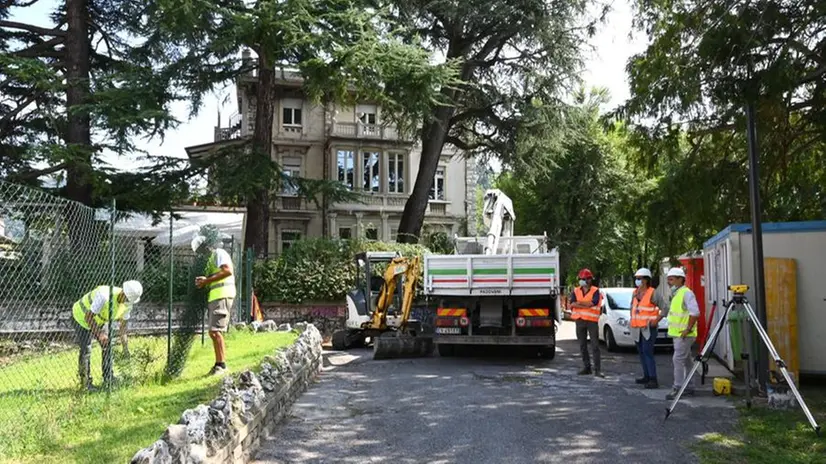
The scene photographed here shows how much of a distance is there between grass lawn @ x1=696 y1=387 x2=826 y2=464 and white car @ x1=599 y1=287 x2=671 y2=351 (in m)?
7.05

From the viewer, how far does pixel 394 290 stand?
1555 cm

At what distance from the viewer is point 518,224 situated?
3800 cm

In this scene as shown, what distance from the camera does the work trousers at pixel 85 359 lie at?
748 cm

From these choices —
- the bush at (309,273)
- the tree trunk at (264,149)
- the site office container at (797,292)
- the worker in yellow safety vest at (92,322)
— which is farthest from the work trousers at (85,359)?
the tree trunk at (264,149)

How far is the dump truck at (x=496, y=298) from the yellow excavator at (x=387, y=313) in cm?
85

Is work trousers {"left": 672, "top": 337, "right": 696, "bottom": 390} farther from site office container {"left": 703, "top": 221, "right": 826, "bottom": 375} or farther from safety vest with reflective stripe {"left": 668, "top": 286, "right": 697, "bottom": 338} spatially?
site office container {"left": 703, "top": 221, "right": 826, "bottom": 375}

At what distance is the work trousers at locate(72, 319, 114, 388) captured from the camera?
24.5 feet

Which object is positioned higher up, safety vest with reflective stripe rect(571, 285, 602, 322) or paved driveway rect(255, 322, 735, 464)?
safety vest with reflective stripe rect(571, 285, 602, 322)

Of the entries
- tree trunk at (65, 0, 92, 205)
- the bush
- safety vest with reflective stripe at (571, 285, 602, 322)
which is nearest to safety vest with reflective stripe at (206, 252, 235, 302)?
safety vest with reflective stripe at (571, 285, 602, 322)

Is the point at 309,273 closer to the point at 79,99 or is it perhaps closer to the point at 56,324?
the point at 79,99

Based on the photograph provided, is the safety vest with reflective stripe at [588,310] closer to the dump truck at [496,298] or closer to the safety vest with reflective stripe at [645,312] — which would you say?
the safety vest with reflective stripe at [645,312]

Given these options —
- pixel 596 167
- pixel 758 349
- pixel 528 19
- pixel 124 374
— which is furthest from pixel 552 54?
pixel 124 374

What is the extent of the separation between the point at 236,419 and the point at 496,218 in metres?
10.7

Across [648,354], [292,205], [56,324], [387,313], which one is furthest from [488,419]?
[292,205]
